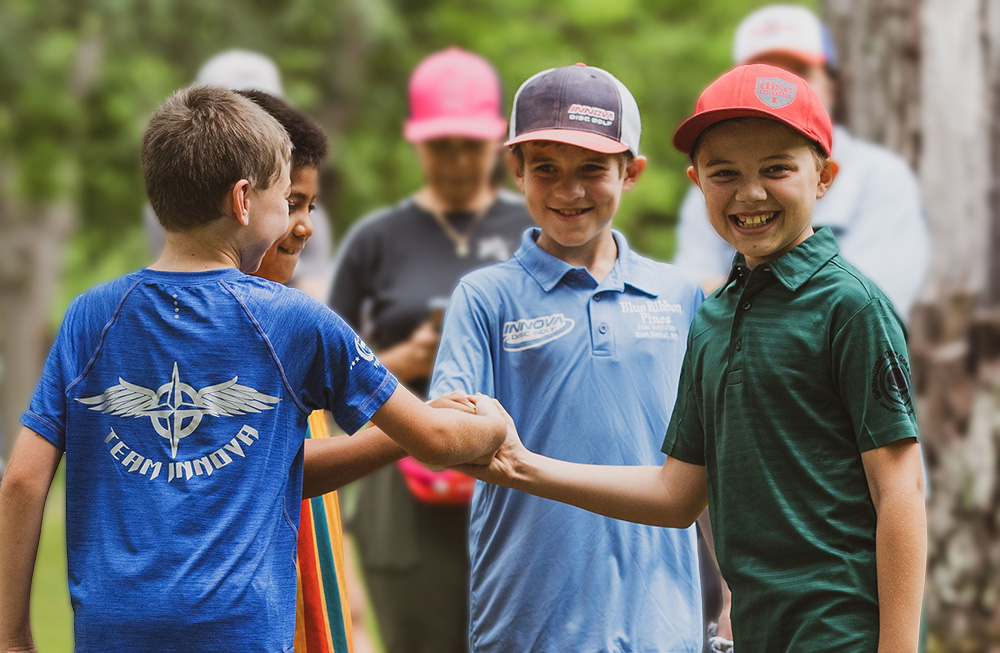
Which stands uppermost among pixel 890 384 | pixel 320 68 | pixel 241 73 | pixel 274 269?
pixel 320 68

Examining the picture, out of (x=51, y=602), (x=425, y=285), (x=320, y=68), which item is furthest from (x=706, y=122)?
(x=320, y=68)

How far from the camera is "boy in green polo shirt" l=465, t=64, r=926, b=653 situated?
2.36m

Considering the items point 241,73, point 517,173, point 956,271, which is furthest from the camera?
point 956,271

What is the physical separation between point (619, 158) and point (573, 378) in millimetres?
575

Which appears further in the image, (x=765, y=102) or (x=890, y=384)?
(x=765, y=102)

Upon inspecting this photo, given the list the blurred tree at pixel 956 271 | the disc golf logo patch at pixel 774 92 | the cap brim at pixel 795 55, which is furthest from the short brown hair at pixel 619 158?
the blurred tree at pixel 956 271

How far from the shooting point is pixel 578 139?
3.01 m

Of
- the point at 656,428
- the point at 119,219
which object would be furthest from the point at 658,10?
the point at 656,428

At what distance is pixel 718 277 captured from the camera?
469 cm

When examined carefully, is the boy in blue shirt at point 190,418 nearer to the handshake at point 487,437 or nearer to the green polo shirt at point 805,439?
the handshake at point 487,437

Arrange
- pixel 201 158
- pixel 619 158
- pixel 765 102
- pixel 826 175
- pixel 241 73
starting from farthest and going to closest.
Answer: pixel 241 73 < pixel 619 158 < pixel 826 175 < pixel 765 102 < pixel 201 158

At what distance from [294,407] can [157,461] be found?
276mm

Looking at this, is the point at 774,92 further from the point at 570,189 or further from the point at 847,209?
the point at 847,209

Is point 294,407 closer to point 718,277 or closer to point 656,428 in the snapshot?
point 656,428
